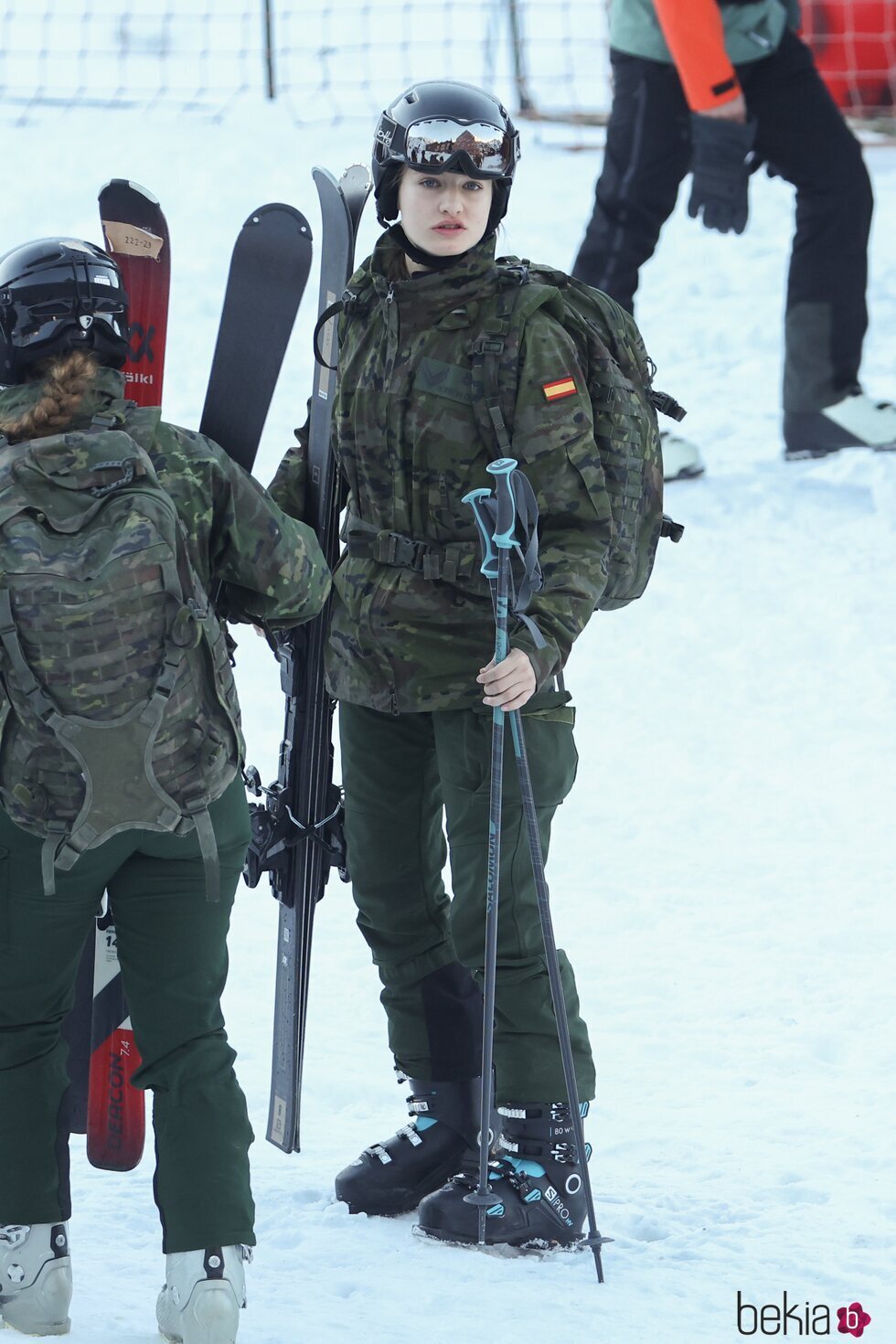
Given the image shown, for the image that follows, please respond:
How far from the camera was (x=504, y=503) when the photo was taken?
2.81 m

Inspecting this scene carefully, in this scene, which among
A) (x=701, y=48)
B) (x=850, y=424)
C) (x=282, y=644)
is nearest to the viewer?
(x=282, y=644)

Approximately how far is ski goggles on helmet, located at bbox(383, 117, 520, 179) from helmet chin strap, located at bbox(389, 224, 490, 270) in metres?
0.13

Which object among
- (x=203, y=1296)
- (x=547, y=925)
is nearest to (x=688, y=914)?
(x=547, y=925)

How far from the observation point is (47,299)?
8.57 ft

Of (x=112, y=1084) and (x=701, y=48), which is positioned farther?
(x=701, y=48)

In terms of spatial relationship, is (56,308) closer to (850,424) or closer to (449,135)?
(449,135)

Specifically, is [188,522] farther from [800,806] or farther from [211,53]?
[211,53]

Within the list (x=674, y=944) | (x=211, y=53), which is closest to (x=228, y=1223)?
(x=674, y=944)

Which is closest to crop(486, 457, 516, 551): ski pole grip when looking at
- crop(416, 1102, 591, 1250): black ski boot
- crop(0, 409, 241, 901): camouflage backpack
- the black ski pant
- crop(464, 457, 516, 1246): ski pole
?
crop(464, 457, 516, 1246): ski pole

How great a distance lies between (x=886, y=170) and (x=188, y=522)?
801 cm

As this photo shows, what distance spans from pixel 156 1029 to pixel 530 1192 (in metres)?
0.84

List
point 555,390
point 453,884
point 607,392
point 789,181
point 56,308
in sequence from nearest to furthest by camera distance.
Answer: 1. point 56,308
2. point 555,390
3. point 607,392
4. point 453,884
5. point 789,181

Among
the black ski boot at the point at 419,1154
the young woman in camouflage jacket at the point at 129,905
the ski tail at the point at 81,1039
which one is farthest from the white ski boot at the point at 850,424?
the young woman in camouflage jacket at the point at 129,905
